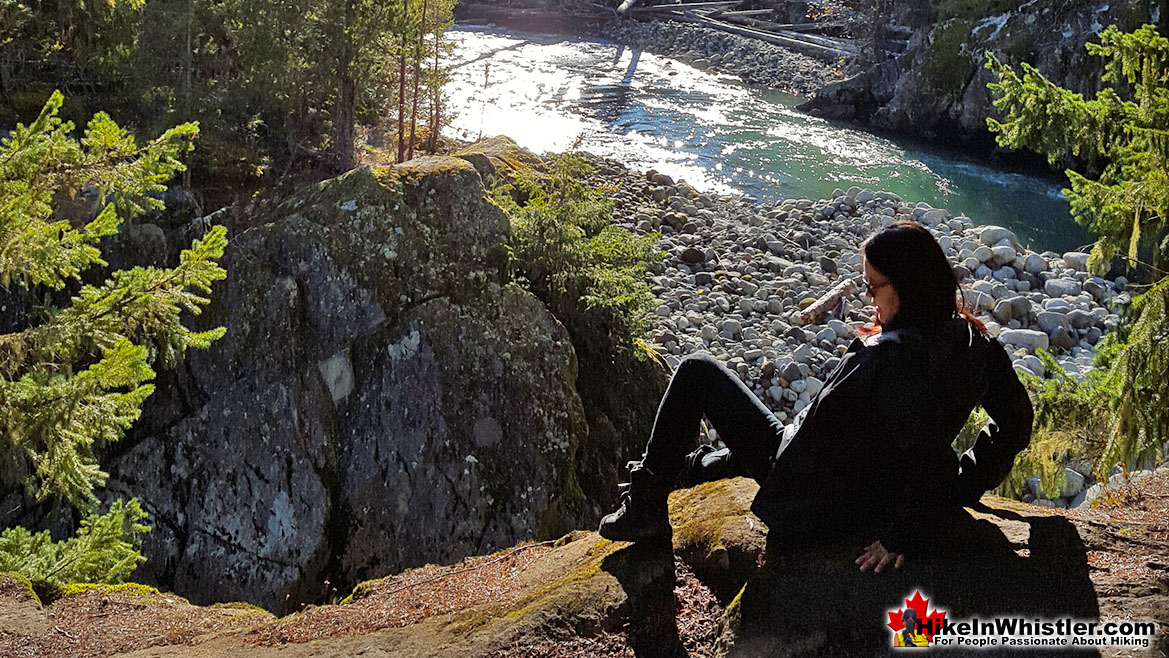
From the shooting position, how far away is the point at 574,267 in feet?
32.4

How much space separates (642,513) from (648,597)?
0.33 meters

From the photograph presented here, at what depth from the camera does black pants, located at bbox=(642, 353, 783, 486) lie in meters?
3.36

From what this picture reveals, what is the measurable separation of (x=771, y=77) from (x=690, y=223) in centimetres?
1941

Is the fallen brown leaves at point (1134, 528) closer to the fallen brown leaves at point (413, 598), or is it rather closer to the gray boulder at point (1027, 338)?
the fallen brown leaves at point (413, 598)

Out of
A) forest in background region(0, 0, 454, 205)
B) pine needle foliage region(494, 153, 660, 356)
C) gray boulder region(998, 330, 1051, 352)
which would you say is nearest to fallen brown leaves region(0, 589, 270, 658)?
pine needle foliage region(494, 153, 660, 356)

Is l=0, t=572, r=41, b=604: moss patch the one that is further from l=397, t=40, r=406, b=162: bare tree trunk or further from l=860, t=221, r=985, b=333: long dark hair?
l=397, t=40, r=406, b=162: bare tree trunk

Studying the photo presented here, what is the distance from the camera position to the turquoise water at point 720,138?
2162 cm

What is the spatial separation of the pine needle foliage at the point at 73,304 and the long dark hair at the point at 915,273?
12.8 feet

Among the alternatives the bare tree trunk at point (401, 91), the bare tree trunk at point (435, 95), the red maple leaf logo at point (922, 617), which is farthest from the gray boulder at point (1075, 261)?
the red maple leaf logo at point (922, 617)

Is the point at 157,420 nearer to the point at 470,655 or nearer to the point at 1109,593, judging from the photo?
the point at 470,655

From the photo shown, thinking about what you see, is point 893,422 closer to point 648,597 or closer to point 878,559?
point 878,559

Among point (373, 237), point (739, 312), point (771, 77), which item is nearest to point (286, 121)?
point (373, 237)

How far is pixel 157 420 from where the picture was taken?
8.16m

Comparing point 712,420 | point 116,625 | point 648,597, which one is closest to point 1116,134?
point 712,420
